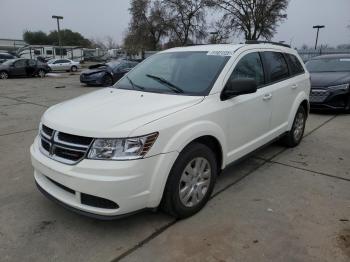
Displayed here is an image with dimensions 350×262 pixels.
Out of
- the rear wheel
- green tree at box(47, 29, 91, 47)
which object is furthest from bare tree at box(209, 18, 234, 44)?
green tree at box(47, 29, 91, 47)

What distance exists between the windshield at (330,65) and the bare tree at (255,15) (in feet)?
66.8

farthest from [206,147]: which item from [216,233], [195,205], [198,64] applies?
[198,64]

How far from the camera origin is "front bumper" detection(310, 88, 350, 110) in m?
8.34

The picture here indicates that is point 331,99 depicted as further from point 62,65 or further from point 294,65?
point 62,65

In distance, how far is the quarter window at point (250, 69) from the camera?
3975 millimetres

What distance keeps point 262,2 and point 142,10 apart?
14197mm

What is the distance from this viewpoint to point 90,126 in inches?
114

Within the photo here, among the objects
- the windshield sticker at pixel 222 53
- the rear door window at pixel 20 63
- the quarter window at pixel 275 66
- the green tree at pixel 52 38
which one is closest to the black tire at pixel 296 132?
the quarter window at pixel 275 66

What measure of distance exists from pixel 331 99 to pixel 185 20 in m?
28.9

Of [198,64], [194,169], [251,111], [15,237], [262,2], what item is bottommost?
[15,237]

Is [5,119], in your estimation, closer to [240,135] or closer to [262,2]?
[240,135]

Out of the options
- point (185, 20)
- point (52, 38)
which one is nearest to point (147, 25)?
point (185, 20)

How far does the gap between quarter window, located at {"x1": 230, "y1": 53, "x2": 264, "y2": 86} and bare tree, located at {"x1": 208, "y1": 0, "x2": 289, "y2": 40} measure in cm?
2645

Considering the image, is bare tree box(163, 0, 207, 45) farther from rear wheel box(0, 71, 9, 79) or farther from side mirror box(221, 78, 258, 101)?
side mirror box(221, 78, 258, 101)
